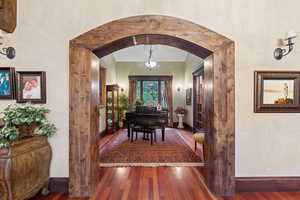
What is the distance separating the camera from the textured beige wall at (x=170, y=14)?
2.28m

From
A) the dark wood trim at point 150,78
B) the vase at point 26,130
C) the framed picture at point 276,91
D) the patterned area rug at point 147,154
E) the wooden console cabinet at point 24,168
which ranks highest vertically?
the dark wood trim at point 150,78

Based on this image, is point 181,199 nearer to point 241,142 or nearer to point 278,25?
point 241,142

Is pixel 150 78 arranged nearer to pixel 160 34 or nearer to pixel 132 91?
pixel 132 91

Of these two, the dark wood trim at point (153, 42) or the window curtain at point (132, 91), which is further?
the window curtain at point (132, 91)

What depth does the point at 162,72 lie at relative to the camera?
8.27 metres

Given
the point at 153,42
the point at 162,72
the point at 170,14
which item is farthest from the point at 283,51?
the point at 162,72

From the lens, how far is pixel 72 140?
Result: 2236 mm

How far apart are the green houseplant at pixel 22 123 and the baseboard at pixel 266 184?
2835 mm

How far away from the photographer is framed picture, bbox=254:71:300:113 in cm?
230

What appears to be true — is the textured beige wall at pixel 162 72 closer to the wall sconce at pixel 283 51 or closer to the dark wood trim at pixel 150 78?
the dark wood trim at pixel 150 78

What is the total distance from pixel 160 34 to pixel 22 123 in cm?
217

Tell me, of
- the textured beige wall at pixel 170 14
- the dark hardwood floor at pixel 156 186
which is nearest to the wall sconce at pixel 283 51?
the textured beige wall at pixel 170 14

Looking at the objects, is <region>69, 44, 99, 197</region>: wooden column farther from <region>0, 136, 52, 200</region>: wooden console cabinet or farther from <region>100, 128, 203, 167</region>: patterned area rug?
<region>100, 128, 203, 167</region>: patterned area rug

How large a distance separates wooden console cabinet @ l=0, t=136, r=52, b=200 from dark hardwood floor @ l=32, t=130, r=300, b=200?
41cm
